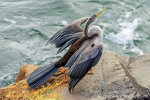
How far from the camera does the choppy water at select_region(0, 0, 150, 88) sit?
308 inches

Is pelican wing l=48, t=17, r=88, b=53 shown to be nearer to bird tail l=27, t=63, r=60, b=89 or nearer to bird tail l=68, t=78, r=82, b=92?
bird tail l=27, t=63, r=60, b=89

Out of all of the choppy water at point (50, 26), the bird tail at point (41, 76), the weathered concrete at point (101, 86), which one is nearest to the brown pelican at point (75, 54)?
the bird tail at point (41, 76)

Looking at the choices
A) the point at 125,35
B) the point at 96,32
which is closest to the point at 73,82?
the point at 96,32

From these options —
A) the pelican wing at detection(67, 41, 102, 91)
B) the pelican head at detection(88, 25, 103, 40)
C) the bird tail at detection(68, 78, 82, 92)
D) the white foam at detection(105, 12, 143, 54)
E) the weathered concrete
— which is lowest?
the white foam at detection(105, 12, 143, 54)

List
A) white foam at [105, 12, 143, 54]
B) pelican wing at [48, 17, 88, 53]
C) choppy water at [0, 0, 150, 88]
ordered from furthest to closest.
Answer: white foam at [105, 12, 143, 54], choppy water at [0, 0, 150, 88], pelican wing at [48, 17, 88, 53]

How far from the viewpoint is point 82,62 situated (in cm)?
425

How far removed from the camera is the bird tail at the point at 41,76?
4.54m

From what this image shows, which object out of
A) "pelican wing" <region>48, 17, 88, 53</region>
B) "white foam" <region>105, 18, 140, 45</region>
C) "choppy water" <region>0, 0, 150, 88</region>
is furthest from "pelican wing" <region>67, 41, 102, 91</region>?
"white foam" <region>105, 18, 140, 45</region>

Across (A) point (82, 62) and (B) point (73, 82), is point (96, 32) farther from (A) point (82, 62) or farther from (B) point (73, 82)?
(B) point (73, 82)

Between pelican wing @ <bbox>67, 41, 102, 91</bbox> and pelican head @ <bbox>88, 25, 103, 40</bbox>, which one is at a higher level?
pelican head @ <bbox>88, 25, 103, 40</bbox>

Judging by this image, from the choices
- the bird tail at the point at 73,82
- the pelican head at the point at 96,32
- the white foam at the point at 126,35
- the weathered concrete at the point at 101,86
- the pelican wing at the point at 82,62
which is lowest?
the white foam at the point at 126,35

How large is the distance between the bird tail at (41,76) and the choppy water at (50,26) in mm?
2285

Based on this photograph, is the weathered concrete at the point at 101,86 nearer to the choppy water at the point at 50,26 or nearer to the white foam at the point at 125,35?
the choppy water at the point at 50,26

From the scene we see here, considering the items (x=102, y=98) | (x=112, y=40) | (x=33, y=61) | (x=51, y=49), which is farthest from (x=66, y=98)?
(x=112, y=40)
